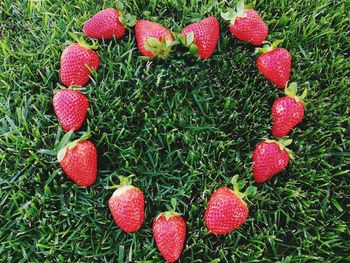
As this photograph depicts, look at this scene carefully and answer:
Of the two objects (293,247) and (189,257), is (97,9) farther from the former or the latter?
(293,247)

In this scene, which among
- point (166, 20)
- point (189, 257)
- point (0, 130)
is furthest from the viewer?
point (166, 20)

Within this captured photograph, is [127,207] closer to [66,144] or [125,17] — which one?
[66,144]

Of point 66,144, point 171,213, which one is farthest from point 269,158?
point 66,144

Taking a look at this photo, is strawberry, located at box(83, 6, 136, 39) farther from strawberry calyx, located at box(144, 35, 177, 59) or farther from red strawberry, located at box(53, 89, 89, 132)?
red strawberry, located at box(53, 89, 89, 132)

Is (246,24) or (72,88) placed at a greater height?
(246,24)

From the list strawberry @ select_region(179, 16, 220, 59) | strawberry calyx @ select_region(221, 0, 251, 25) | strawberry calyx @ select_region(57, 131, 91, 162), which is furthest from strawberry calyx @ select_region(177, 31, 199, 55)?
strawberry calyx @ select_region(57, 131, 91, 162)

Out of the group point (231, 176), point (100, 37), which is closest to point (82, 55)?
point (100, 37)

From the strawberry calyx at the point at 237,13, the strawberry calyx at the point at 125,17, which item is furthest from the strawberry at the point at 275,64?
the strawberry calyx at the point at 125,17
